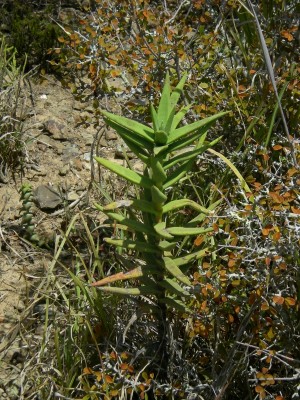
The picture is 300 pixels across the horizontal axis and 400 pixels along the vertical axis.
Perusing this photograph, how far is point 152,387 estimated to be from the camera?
2.77m

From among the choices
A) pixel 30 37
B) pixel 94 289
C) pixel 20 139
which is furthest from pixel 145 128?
pixel 30 37

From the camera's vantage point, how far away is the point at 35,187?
406 cm

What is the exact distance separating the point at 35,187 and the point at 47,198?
0.52 ft

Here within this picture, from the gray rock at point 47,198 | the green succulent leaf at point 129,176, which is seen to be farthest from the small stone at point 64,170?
the green succulent leaf at point 129,176

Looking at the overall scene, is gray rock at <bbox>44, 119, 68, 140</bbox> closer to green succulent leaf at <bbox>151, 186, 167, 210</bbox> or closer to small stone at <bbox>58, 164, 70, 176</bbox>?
small stone at <bbox>58, 164, 70, 176</bbox>

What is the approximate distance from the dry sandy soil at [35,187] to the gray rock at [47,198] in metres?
0.02

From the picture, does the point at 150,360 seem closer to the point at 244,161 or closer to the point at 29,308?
the point at 29,308

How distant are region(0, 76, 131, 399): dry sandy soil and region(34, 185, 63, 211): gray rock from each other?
2cm

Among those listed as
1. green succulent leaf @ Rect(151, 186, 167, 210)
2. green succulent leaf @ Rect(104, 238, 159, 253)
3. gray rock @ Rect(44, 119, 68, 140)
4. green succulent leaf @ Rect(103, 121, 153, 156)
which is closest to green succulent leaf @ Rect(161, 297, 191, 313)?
green succulent leaf @ Rect(104, 238, 159, 253)

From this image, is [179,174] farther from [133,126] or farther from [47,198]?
[47,198]

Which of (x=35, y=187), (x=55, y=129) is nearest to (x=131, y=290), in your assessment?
(x=35, y=187)

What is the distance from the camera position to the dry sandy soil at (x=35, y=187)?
3096 millimetres

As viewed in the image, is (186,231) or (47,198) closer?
(186,231)

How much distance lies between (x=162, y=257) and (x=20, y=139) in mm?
1723
